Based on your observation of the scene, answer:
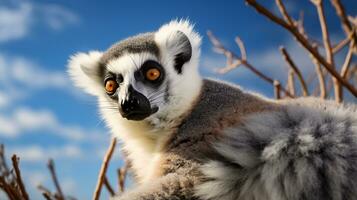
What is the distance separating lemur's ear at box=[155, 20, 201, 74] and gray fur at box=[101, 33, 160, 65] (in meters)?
0.04

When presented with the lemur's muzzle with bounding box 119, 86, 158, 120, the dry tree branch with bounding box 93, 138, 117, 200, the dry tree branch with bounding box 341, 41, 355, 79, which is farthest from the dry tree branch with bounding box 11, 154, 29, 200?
the dry tree branch with bounding box 341, 41, 355, 79

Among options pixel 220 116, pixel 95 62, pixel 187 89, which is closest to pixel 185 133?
pixel 220 116

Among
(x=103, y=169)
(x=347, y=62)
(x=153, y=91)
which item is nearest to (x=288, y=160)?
(x=153, y=91)

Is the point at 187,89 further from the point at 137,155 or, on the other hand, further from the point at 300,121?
the point at 300,121

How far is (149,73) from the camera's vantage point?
259cm

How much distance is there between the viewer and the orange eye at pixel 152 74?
258 cm

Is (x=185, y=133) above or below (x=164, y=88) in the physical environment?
below

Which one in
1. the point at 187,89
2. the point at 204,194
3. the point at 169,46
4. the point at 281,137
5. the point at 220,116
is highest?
the point at 169,46

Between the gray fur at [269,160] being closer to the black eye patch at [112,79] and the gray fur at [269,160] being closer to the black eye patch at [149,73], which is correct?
the black eye patch at [149,73]

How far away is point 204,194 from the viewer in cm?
189

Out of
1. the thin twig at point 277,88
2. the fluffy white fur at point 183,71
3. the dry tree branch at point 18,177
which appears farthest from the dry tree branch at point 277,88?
the dry tree branch at point 18,177

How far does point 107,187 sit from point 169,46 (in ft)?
2.79

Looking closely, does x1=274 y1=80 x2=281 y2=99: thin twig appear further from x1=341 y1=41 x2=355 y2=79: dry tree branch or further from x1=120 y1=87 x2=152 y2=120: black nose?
x1=120 y1=87 x2=152 y2=120: black nose

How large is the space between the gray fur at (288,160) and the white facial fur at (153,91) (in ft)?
1.77
